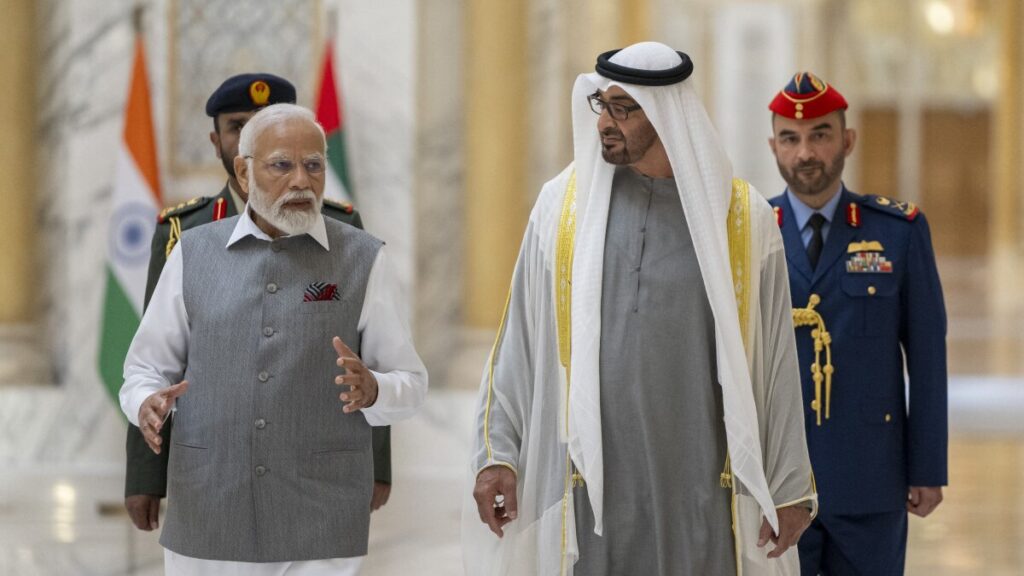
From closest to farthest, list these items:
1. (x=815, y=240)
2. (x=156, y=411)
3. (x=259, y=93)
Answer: (x=156, y=411), (x=259, y=93), (x=815, y=240)

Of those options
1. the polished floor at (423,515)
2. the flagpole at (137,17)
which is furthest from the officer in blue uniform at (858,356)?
the flagpole at (137,17)

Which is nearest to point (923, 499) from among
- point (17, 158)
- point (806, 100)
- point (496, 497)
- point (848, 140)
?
point (848, 140)

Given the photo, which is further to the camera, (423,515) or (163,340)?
(423,515)

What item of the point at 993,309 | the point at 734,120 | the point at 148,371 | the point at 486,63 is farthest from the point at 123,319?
the point at 993,309

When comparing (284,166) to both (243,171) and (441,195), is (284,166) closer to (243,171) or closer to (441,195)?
(243,171)

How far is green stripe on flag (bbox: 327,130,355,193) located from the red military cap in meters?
3.79

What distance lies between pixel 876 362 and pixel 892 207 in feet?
1.64

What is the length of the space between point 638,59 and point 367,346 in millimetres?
879

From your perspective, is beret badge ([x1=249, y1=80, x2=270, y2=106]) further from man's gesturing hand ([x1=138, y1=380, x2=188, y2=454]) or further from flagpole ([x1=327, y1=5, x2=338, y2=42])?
flagpole ([x1=327, y1=5, x2=338, y2=42])

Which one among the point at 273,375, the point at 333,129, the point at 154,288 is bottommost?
the point at 273,375

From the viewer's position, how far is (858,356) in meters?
4.01

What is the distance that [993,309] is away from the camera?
68.5 feet

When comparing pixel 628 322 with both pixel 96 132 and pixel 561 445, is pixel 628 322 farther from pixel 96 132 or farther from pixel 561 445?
pixel 96 132

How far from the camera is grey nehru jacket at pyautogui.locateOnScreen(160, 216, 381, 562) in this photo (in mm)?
3000
